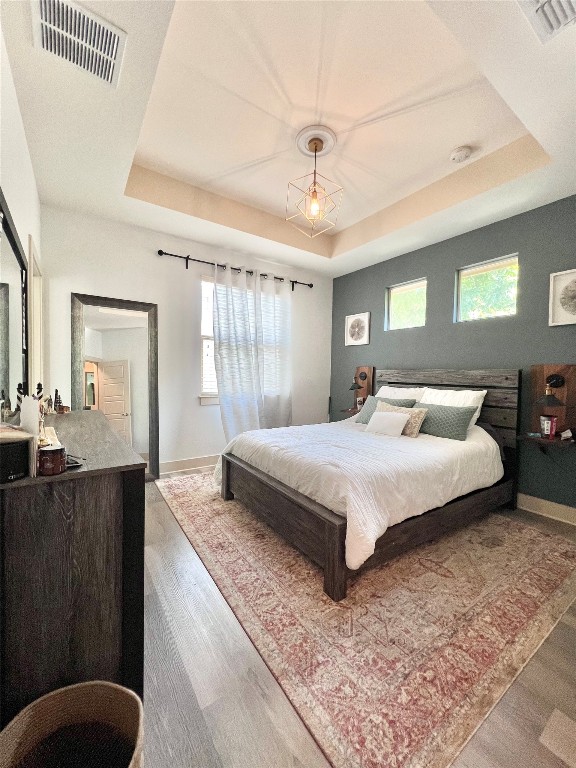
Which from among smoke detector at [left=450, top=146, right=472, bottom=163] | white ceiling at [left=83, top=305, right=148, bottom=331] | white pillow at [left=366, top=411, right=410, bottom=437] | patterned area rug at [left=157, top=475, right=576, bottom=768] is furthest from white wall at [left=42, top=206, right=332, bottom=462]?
smoke detector at [left=450, top=146, right=472, bottom=163]

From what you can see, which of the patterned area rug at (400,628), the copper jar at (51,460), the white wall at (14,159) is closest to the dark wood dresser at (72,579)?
the copper jar at (51,460)

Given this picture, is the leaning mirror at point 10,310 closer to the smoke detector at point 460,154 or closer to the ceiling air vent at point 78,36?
the ceiling air vent at point 78,36

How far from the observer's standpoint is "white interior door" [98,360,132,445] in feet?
10.6

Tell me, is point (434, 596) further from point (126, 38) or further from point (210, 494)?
point (126, 38)

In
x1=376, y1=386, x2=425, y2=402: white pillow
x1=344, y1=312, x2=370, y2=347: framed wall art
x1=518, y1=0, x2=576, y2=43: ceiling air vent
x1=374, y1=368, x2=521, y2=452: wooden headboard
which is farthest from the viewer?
x1=344, y1=312, x2=370, y2=347: framed wall art

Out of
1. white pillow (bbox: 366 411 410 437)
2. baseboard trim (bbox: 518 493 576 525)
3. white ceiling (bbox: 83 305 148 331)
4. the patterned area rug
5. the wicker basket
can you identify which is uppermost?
white ceiling (bbox: 83 305 148 331)

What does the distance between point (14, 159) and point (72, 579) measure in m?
2.08

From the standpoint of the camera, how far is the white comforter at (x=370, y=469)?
175 centimetres

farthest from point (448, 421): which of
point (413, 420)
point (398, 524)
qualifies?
point (398, 524)

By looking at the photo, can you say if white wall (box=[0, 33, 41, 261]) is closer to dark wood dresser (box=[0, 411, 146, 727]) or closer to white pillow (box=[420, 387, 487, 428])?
dark wood dresser (box=[0, 411, 146, 727])

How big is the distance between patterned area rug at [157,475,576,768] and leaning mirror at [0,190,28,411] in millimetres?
1503

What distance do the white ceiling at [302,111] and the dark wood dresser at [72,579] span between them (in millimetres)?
1937

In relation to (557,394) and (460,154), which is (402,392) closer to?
(557,394)

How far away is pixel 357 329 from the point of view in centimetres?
457
